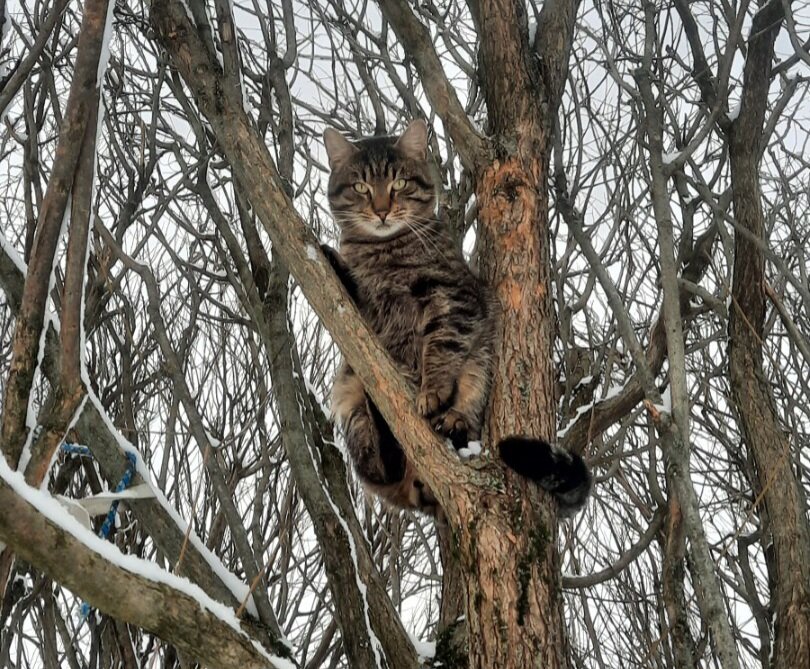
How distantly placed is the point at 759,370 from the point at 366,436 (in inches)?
58.3

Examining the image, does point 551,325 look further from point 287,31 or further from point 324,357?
point 324,357

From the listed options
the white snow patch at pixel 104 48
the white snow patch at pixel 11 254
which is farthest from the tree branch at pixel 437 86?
the white snow patch at pixel 11 254

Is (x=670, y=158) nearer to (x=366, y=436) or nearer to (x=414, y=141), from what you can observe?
(x=414, y=141)

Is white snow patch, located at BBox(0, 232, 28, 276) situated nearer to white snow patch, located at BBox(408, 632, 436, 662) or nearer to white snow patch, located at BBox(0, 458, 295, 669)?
white snow patch, located at BBox(0, 458, 295, 669)

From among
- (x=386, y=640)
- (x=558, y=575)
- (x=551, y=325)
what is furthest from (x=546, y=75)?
(x=386, y=640)

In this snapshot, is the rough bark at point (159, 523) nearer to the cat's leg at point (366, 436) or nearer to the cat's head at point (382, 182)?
the cat's leg at point (366, 436)

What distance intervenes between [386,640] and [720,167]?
245cm

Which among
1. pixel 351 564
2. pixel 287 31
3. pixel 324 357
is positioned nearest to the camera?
pixel 351 564

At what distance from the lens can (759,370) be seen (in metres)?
3.00

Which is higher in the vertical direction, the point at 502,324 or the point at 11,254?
the point at 11,254

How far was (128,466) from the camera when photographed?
7.43 feet

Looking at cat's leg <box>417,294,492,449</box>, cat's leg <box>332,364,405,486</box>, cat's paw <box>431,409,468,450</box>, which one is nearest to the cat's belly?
cat's leg <box>417,294,492,449</box>

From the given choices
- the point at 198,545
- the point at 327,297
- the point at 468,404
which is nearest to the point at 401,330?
the point at 468,404

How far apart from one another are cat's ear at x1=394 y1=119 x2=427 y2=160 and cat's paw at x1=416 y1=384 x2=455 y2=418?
1.34 m
